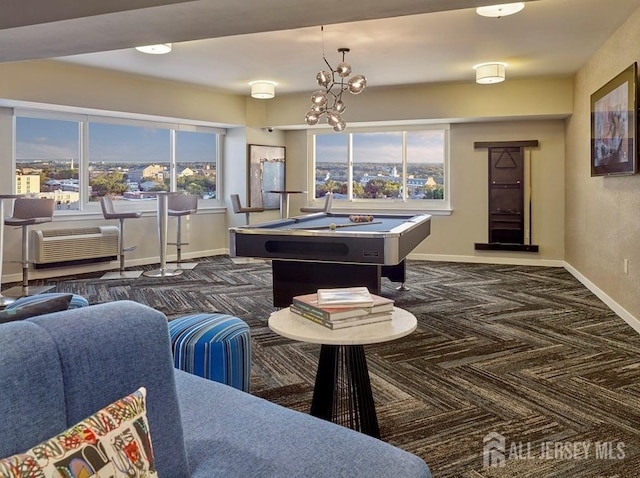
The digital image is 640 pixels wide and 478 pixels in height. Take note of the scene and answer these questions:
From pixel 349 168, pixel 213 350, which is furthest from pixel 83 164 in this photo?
pixel 213 350

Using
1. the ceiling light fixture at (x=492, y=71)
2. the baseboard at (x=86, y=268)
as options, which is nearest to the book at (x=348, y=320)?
the ceiling light fixture at (x=492, y=71)

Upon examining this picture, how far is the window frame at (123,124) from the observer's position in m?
6.06

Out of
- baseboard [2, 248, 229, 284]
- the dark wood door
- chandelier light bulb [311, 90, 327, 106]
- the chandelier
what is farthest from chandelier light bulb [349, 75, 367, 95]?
baseboard [2, 248, 229, 284]

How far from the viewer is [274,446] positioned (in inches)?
47.2

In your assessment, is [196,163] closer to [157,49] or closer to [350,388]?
[157,49]

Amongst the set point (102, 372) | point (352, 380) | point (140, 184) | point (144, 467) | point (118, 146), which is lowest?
point (352, 380)

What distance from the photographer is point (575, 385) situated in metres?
2.78

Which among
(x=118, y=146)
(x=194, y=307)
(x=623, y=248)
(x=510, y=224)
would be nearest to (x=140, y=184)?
(x=118, y=146)

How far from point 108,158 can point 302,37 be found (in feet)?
11.3

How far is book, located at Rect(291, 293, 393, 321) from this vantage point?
177 centimetres

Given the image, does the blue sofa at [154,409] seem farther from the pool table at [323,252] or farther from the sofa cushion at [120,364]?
the pool table at [323,252]

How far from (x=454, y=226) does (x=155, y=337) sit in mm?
6734

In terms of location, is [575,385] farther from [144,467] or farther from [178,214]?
[178,214]

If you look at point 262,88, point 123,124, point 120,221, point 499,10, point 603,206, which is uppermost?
point 262,88
